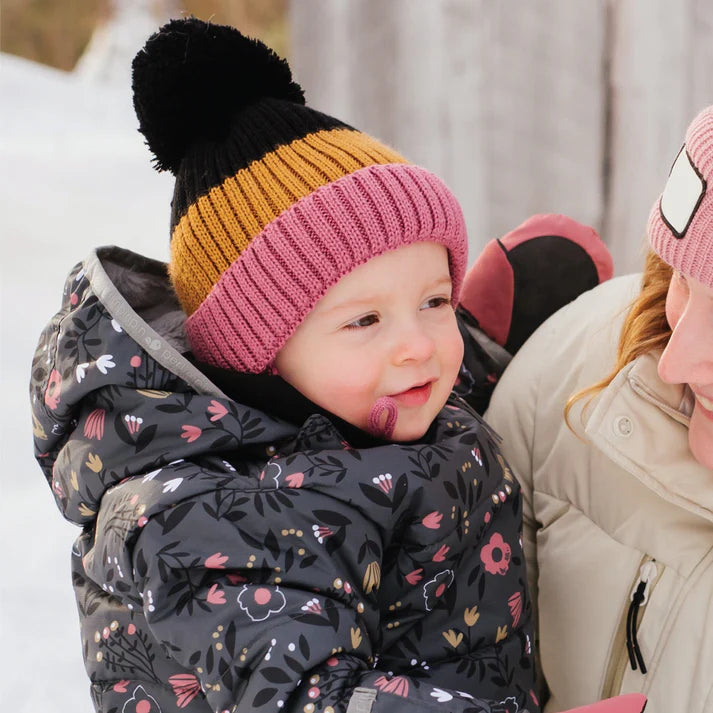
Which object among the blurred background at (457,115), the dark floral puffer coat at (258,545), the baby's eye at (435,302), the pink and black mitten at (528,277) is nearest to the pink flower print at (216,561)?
the dark floral puffer coat at (258,545)

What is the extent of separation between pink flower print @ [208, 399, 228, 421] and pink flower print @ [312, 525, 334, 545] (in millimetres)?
141

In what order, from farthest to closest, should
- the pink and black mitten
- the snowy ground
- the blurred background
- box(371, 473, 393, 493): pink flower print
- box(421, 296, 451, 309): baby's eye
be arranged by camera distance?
the blurred background < the pink and black mitten < the snowy ground < box(421, 296, 451, 309): baby's eye < box(371, 473, 393, 493): pink flower print

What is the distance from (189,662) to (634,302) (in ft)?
1.95

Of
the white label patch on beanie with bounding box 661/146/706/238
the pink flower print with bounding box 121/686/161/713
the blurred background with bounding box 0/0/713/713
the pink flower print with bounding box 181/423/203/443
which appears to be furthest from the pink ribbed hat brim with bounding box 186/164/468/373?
the blurred background with bounding box 0/0/713/713

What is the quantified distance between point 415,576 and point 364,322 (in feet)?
0.82

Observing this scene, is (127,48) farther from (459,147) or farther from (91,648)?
(91,648)

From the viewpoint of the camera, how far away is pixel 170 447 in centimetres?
86

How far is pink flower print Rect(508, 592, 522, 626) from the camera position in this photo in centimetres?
93

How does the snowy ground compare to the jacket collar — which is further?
Result: the snowy ground

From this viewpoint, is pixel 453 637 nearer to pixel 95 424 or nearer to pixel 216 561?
pixel 216 561

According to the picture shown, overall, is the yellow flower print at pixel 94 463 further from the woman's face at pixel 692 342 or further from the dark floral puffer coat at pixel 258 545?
the woman's face at pixel 692 342

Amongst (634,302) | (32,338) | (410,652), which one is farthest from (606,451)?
(32,338)

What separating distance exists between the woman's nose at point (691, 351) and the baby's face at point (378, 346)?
0.22 m

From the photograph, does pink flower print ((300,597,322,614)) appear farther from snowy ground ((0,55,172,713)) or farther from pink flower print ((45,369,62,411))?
snowy ground ((0,55,172,713))
